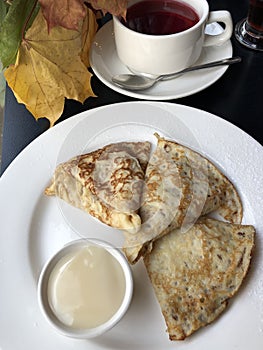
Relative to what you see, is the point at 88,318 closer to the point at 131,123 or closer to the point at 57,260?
the point at 57,260

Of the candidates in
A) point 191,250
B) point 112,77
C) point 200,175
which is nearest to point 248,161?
point 200,175

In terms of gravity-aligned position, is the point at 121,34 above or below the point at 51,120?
above

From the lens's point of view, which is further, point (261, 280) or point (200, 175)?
point (200, 175)

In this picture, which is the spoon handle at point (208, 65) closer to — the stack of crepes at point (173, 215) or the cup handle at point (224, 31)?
the cup handle at point (224, 31)

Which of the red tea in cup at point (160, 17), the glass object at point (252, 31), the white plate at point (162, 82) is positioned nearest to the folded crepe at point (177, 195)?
the white plate at point (162, 82)

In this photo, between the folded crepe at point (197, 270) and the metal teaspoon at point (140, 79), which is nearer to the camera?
the folded crepe at point (197, 270)

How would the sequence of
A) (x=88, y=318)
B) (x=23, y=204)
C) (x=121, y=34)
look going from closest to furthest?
(x=88, y=318), (x=23, y=204), (x=121, y=34)
